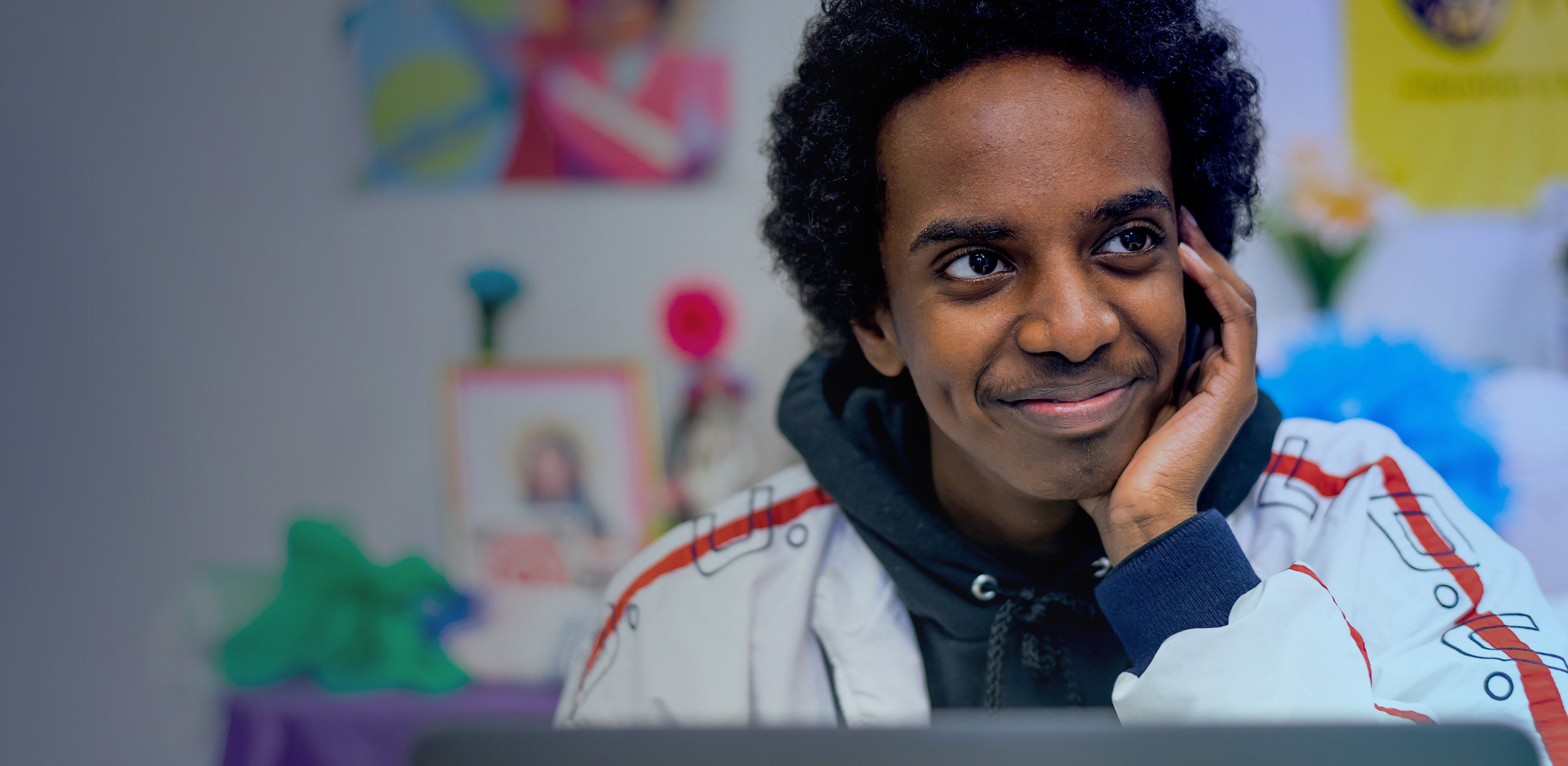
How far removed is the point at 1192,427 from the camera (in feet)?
2.55

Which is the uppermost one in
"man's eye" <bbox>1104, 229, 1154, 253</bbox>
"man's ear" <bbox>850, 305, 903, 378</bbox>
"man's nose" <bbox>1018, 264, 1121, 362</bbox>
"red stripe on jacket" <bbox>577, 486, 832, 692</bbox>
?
"man's eye" <bbox>1104, 229, 1154, 253</bbox>

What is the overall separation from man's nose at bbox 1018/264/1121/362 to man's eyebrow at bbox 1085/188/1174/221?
0.14 ft

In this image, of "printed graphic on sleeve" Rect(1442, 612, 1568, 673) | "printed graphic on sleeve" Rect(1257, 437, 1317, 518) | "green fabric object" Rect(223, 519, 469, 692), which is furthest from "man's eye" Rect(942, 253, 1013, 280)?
"green fabric object" Rect(223, 519, 469, 692)

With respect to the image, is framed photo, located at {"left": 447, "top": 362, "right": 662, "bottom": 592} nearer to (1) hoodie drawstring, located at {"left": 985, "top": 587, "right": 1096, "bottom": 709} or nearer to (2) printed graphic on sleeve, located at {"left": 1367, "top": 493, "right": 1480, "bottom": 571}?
(1) hoodie drawstring, located at {"left": 985, "top": 587, "right": 1096, "bottom": 709}

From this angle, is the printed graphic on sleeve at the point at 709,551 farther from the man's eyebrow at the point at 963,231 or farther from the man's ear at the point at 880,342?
the man's eyebrow at the point at 963,231

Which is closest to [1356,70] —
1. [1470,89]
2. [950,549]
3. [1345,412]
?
[1470,89]

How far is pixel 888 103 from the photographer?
0.81m

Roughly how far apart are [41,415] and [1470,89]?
2578mm

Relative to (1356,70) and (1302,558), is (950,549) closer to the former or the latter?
(1302,558)

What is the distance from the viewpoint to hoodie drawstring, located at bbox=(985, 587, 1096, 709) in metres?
0.86

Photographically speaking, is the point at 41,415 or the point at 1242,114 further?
the point at 41,415

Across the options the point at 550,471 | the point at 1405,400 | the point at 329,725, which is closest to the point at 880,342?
the point at 1405,400

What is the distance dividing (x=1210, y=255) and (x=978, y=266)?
0.74ft

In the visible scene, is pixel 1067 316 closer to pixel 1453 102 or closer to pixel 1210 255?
pixel 1210 255
